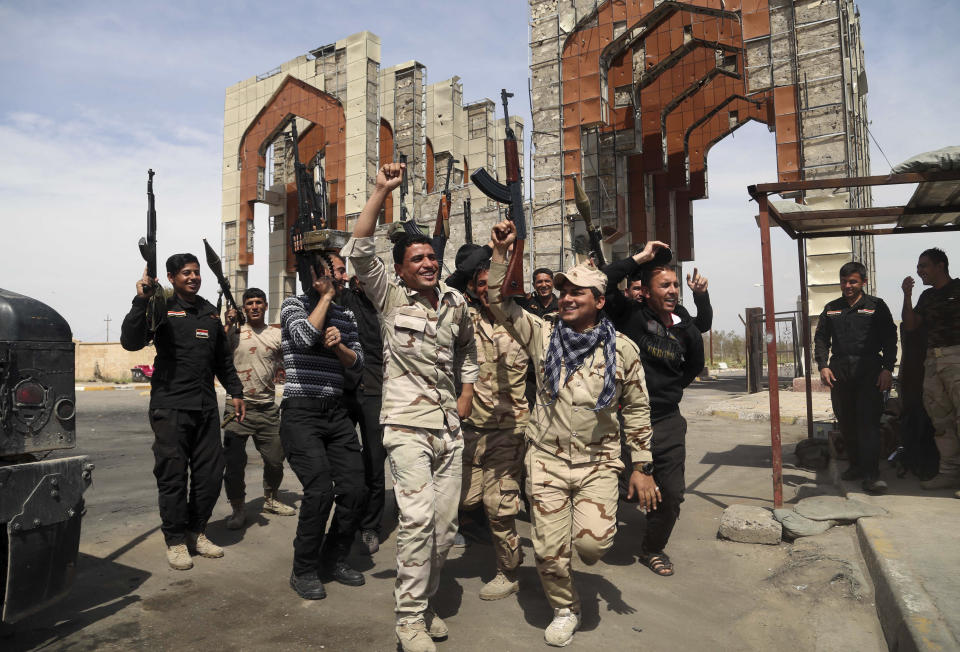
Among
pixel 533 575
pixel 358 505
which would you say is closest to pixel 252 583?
pixel 358 505

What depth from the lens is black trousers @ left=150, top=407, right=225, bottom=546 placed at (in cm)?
397

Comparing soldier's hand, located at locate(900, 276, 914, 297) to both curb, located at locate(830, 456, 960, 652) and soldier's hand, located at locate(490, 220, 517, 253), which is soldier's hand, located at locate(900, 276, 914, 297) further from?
soldier's hand, located at locate(490, 220, 517, 253)

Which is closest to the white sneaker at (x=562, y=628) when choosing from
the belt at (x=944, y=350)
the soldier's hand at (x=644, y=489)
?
the soldier's hand at (x=644, y=489)

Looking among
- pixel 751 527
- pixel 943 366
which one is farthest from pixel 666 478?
pixel 943 366

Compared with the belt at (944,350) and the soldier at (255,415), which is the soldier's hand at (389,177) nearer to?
the soldier at (255,415)

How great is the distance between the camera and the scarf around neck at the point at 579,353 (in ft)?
10.6

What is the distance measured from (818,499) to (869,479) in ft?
2.91

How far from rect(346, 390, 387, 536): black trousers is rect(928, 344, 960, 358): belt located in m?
4.59

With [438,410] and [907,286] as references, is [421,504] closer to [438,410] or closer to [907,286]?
[438,410]

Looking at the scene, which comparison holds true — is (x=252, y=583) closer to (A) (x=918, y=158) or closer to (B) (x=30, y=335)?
(B) (x=30, y=335)

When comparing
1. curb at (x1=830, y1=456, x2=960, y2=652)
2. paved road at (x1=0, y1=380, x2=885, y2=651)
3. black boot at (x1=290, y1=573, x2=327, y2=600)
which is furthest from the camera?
black boot at (x1=290, y1=573, x2=327, y2=600)

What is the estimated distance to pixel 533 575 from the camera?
154 inches

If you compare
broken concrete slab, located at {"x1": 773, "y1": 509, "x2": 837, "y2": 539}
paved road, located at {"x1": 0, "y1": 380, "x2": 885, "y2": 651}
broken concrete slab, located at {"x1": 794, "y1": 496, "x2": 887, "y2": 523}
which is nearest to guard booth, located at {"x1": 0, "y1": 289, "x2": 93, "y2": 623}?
paved road, located at {"x1": 0, "y1": 380, "x2": 885, "y2": 651}

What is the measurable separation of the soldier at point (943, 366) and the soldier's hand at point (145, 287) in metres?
6.00
